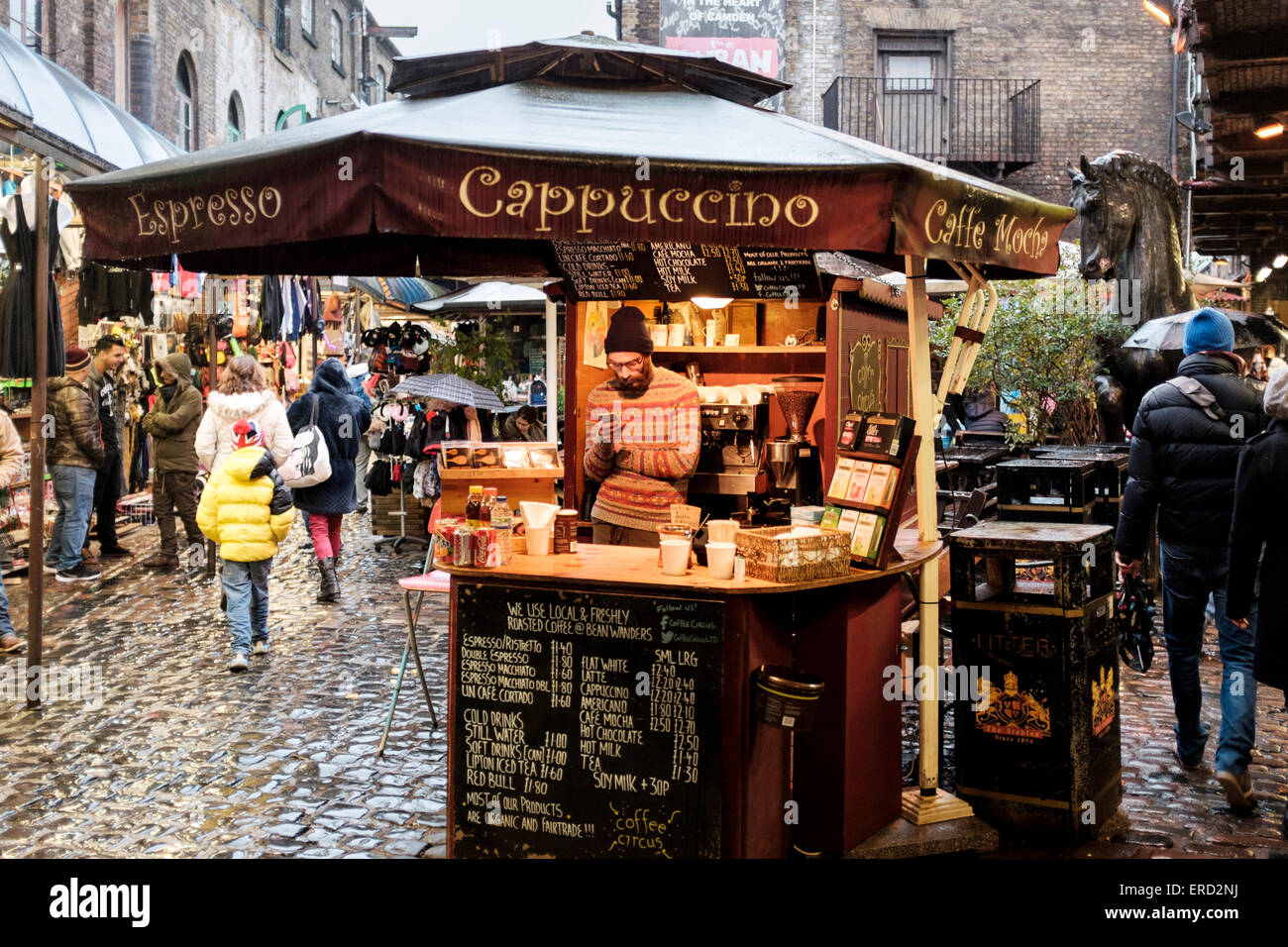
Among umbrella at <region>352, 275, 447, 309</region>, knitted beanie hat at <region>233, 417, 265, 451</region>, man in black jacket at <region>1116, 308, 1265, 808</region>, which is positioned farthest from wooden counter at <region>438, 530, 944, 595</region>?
umbrella at <region>352, 275, 447, 309</region>

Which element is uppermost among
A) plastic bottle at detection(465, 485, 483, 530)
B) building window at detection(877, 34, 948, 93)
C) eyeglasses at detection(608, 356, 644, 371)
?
building window at detection(877, 34, 948, 93)

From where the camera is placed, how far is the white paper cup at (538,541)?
4914mm

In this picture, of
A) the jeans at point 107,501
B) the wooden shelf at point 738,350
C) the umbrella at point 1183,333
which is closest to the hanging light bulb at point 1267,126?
the umbrella at point 1183,333

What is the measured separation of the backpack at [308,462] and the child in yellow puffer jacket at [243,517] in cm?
146

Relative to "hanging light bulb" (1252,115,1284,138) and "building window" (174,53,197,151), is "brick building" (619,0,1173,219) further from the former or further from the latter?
"hanging light bulb" (1252,115,1284,138)

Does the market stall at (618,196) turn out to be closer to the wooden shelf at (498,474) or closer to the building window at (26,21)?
the wooden shelf at (498,474)

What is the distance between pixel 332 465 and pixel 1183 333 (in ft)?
23.8

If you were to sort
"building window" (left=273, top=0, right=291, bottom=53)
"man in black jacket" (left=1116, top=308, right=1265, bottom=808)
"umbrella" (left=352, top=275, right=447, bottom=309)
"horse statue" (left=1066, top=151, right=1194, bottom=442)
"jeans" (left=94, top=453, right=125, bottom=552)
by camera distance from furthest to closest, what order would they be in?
1. "building window" (left=273, top=0, right=291, bottom=53)
2. "umbrella" (left=352, top=275, right=447, bottom=309)
3. "jeans" (left=94, top=453, right=125, bottom=552)
4. "horse statue" (left=1066, top=151, right=1194, bottom=442)
5. "man in black jacket" (left=1116, top=308, right=1265, bottom=808)

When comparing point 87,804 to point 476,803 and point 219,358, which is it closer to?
point 476,803

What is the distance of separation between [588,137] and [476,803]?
256 cm

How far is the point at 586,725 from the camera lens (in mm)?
4438

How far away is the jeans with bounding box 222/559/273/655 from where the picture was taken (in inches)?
316

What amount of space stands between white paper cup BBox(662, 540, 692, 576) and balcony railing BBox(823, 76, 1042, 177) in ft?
63.3

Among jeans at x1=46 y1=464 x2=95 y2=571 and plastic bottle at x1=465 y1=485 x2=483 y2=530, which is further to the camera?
jeans at x1=46 y1=464 x2=95 y2=571
